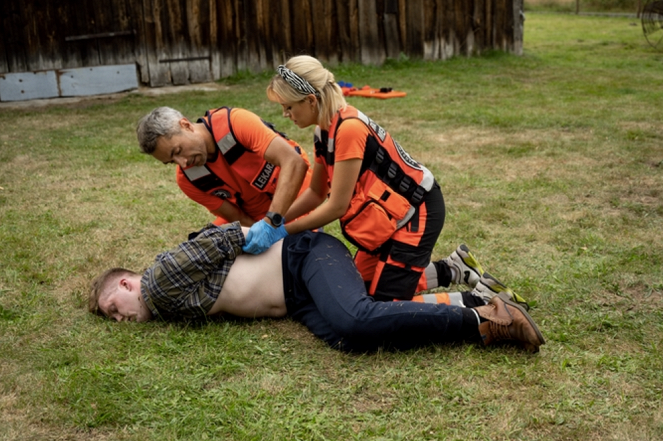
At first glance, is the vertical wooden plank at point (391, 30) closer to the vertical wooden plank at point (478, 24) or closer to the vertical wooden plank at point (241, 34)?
the vertical wooden plank at point (478, 24)

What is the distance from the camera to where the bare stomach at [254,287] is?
3.33 meters

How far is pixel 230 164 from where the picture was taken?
3.83 meters

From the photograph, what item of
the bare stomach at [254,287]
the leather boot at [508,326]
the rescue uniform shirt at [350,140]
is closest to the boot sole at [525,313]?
the leather boot at [508,326]

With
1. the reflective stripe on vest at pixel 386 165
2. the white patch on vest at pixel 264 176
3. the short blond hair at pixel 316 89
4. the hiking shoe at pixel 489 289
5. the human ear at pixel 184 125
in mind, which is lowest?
the hiking shoe at pixel 489 289

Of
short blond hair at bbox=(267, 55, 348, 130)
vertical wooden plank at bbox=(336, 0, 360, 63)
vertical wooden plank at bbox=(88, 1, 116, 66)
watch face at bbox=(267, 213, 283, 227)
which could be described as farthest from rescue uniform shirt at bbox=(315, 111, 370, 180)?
vertical wooden plank at bbox=(336, 0, 360, 63)

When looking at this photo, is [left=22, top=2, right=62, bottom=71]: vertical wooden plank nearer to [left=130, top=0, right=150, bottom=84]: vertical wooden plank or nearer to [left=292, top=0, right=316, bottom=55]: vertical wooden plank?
[left=130, top=0, right=150, bottom=84]: vertical wooden plank

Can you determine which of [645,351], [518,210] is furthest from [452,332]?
[518,210]

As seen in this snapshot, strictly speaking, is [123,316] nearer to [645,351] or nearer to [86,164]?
[645,351]

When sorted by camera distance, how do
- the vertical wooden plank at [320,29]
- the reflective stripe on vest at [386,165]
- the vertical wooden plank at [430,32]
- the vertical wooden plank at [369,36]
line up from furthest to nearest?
the vertical wooden plank at [430,32], the vertical wooden plank at [369,36], the vertical wooden plank at [320,29], the reflective stripe on vest at [386,165]

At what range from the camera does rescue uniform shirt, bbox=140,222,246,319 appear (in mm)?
3219

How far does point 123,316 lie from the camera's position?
11.3ft

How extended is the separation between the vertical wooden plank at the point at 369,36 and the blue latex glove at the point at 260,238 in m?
9.49

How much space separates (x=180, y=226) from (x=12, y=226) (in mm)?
1235

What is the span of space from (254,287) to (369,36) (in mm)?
9758
